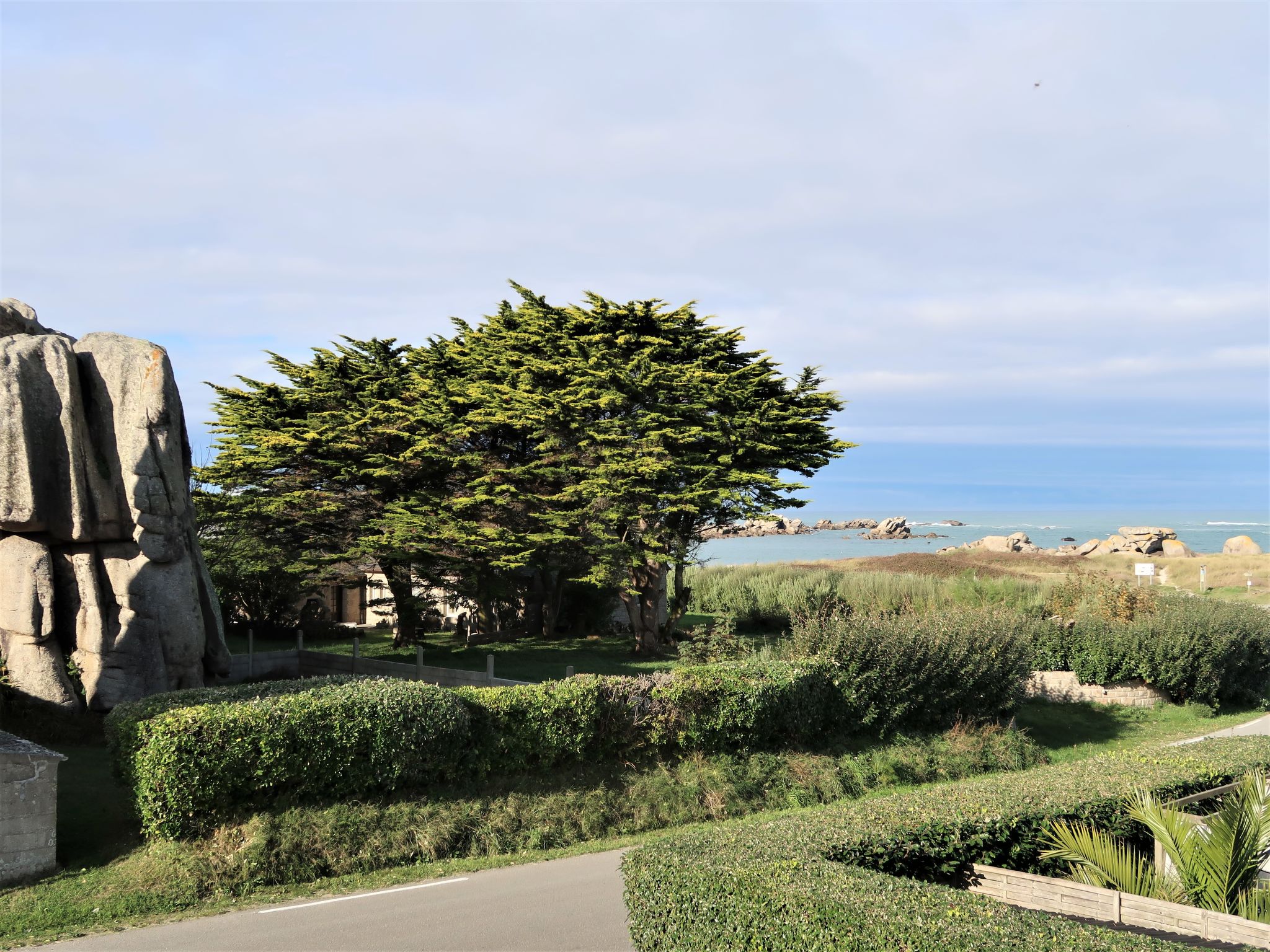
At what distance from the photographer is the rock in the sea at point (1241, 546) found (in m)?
77.2

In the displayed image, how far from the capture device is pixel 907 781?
1600 centimetres

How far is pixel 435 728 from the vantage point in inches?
469

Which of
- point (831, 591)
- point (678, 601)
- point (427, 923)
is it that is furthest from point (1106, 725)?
point (427, 923)

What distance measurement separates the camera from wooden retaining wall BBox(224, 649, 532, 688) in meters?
20.1

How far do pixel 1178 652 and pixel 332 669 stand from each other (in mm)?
20189

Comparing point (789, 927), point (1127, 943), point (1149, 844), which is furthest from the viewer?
point (1149, 844)

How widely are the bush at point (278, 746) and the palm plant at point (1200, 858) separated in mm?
7321

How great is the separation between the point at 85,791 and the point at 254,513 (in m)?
18.9

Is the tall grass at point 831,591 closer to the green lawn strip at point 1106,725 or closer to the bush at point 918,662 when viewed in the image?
the green lawn strip at point 1106,725

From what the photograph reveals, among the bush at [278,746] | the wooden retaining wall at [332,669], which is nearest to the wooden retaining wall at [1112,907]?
the bush at [278,746]

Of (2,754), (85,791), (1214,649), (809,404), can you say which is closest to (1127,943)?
(2,754)

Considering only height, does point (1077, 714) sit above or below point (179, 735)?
below

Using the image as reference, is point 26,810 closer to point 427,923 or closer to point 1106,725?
point 427,923

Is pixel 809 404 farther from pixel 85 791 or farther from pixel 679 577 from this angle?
pixel 85 791
